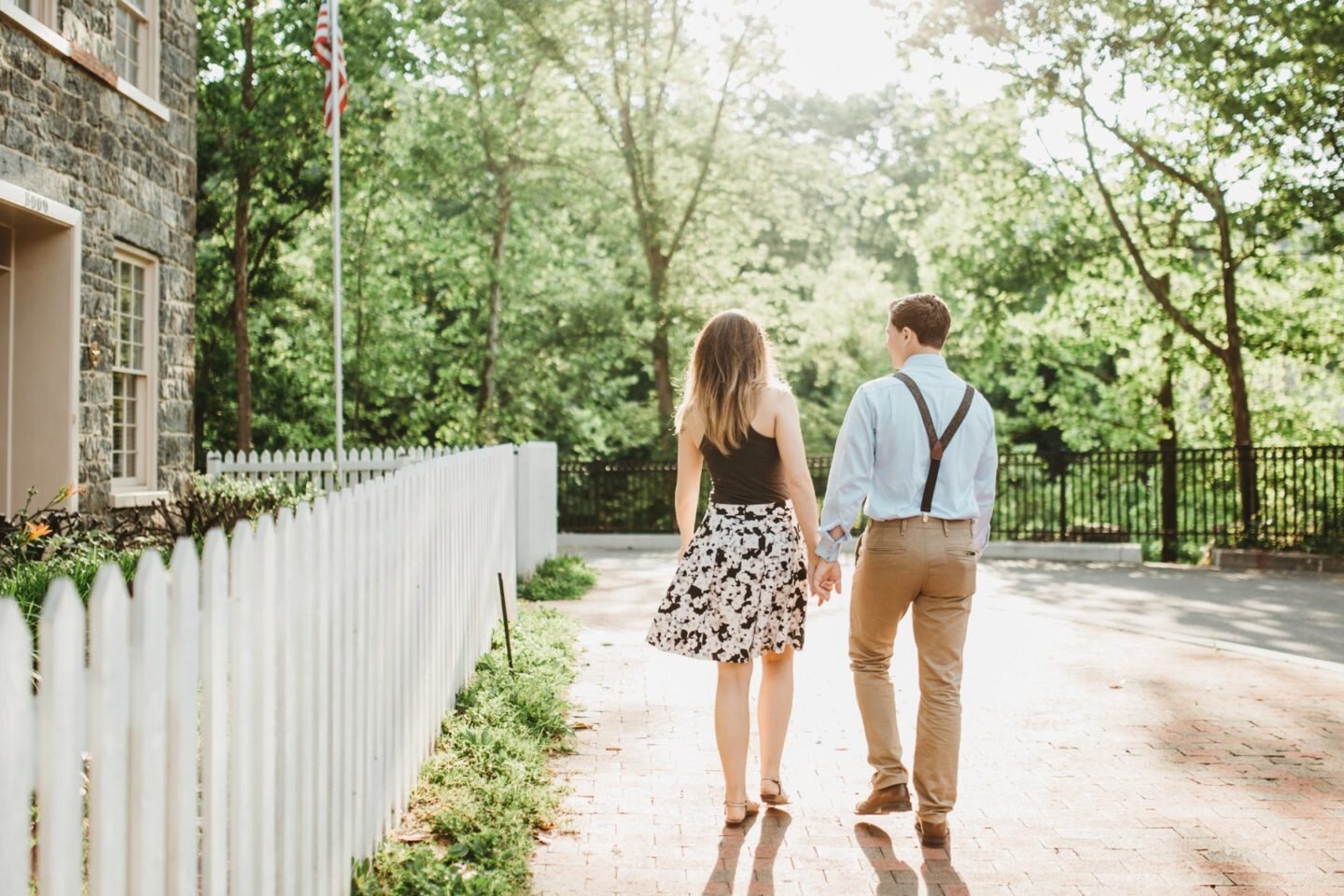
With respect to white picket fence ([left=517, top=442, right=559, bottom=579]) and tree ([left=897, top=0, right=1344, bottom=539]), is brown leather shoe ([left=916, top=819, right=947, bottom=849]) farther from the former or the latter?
tree ([left=897, top=0, right=1344, bottom=539])

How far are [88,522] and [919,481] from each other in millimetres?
7118

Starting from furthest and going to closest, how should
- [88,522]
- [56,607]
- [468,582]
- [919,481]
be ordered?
1. [88,522]
2. [468,582]
3. [919,481]
4. [56,607]

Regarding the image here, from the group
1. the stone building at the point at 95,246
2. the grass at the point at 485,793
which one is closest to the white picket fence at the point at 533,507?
the stone building at the point at 95,246

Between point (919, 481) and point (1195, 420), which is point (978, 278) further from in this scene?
point (919, 481)

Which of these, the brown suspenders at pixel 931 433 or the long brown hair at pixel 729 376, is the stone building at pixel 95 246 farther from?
the brown suspenders at pixel 931 433

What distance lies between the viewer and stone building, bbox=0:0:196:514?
9.30 metres

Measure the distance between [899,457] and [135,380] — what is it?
351 inches

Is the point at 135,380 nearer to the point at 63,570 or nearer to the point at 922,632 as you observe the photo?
the point at 63,570

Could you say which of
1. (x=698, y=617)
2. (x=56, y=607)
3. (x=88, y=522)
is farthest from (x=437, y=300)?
(x=56, y=607)

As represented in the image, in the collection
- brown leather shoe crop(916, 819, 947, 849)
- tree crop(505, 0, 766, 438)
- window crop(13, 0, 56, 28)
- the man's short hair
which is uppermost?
tree crop(505, 0, 766, 438)

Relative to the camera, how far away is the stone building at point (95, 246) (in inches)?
366

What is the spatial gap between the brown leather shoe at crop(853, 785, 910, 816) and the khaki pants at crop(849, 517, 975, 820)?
3 cm

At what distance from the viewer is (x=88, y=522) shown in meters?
9.52

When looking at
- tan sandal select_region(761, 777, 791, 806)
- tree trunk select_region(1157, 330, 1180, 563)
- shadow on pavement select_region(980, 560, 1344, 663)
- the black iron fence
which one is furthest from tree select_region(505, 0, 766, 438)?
tan sandal select_region(761, 777, 791, 806)
